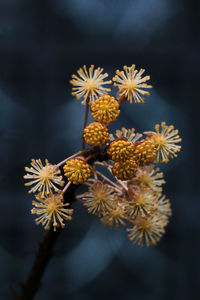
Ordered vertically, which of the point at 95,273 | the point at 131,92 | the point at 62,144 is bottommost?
the point at 95,273

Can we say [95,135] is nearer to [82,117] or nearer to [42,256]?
[42,256]

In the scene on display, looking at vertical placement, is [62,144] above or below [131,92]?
above

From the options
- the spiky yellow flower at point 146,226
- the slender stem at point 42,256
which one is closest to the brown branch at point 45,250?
the slender stem at point 42,256

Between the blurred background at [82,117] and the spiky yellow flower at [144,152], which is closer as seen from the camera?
the spiky yellow flower at [144,152]

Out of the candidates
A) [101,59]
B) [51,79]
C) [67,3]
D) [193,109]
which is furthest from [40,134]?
[193,109]

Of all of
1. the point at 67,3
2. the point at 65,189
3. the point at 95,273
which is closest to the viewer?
the point at 65,189

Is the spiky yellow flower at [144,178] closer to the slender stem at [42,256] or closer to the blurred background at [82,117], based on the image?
the slender stem at [42,256]

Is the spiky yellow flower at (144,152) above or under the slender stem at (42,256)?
above

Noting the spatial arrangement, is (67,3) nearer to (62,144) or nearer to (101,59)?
(101,59)

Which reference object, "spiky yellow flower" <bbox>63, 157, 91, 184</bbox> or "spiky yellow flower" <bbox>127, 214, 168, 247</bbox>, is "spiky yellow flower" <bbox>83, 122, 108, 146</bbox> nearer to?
"spiky yellow flower" <bbox>63, 157, 91, 184</bbox>
